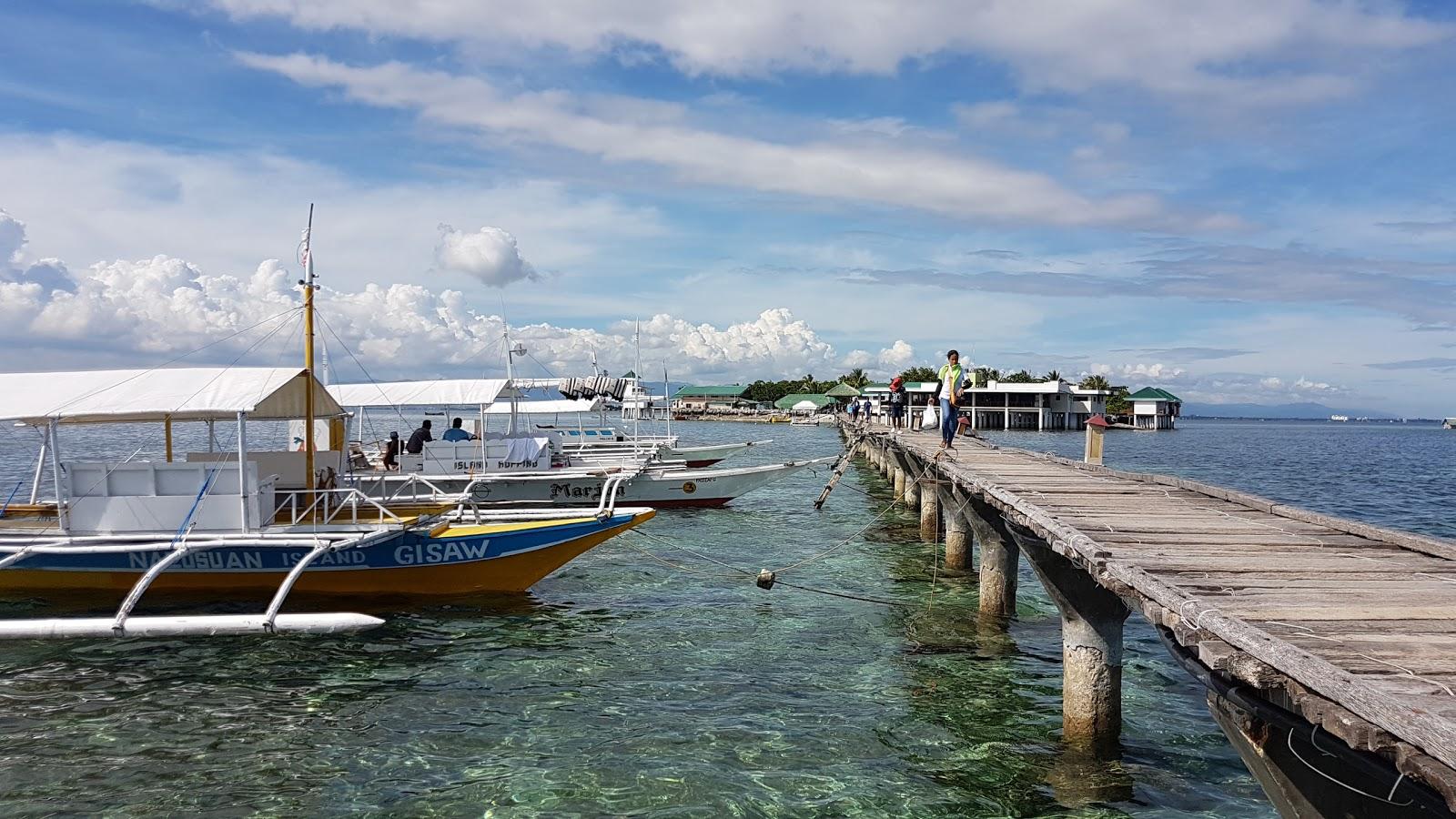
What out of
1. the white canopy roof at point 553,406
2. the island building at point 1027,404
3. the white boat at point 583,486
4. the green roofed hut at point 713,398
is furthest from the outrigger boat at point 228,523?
the green roofed hut at point 713,398

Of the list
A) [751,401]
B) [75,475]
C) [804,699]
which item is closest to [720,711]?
[804,699]

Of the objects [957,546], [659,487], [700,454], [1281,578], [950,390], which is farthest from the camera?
[700,454]

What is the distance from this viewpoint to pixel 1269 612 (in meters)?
6.05

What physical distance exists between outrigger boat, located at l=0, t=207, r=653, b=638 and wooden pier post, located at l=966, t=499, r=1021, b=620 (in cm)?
541

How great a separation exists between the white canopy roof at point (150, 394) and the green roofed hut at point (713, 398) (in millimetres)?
140131

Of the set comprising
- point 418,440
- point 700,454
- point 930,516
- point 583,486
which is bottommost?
point 930,516

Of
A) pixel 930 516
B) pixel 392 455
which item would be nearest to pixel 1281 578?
pixel 930 516

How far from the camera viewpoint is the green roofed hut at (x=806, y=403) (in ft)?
445

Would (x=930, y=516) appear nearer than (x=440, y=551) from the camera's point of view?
No

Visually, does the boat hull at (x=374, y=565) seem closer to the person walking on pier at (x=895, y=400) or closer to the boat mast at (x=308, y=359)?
the boat mast at (x=308, y=359)

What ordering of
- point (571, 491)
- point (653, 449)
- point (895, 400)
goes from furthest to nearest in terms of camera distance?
point (653, 449), point (895, 400), point (571, 491)

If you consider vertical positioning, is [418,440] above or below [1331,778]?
above

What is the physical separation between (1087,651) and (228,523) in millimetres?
11864

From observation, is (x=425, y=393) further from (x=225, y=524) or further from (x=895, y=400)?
(x=895, y=400)
